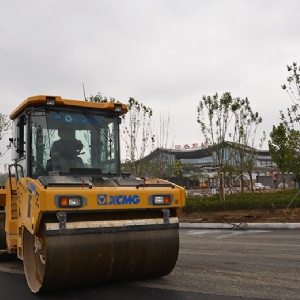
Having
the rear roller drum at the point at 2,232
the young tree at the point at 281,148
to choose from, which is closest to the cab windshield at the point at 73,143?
the rear roller drum at the point at 2,232

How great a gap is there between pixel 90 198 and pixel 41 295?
1.47m

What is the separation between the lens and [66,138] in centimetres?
631

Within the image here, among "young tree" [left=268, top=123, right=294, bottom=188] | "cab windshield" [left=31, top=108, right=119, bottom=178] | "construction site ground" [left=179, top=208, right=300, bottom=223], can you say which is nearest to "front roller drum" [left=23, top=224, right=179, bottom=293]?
"cab windshield" [left=31, top=108, right=119, bottom=178]

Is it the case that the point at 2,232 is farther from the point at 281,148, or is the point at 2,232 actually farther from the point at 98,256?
the point at 281,148

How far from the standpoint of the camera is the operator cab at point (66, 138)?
6.17 metres

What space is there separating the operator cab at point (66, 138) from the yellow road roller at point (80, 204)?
0.01m

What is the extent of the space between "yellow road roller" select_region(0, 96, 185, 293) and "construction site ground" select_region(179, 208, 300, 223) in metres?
9.31

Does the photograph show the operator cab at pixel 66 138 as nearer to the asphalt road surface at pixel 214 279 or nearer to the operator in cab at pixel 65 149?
the operator in cab at pixel 65 149

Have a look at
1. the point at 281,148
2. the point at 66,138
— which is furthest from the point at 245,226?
the point at 281,148

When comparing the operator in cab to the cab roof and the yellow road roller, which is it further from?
the cab roof

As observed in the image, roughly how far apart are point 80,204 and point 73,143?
150 centimetres

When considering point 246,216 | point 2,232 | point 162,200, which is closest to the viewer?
point 162,200

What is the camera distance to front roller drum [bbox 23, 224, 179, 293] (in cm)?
504

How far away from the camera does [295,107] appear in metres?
17.8
